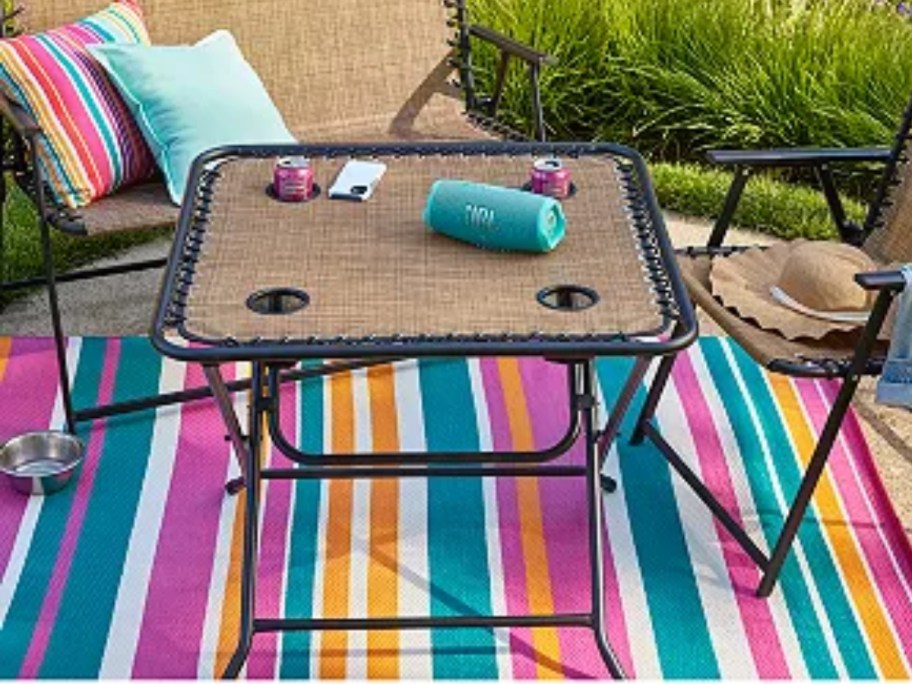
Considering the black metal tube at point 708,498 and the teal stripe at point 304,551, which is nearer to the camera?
the teal stripe at point 304,551

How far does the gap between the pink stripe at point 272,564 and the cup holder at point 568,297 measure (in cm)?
87

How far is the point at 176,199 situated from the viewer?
149 inches

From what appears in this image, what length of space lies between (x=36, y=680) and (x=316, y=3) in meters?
2.18

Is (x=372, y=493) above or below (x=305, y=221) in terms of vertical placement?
below

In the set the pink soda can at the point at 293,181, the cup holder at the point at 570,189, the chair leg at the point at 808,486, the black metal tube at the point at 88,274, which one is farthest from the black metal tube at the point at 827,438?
the black metal tube at the point at 88,274

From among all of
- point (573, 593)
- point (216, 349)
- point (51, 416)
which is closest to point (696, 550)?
point (573, 593)

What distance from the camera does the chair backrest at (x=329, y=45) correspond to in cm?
430

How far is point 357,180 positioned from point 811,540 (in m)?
1.25

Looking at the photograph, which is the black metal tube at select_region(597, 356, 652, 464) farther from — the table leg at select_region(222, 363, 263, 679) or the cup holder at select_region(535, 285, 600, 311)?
the table leg at select_region(222, 363, 263, 679)

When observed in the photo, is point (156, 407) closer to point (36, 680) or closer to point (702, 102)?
point (36, 680)

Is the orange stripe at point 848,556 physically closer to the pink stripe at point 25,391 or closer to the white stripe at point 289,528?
the white stripe at point 289,528

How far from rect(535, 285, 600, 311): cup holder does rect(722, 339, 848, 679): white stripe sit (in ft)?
2.77

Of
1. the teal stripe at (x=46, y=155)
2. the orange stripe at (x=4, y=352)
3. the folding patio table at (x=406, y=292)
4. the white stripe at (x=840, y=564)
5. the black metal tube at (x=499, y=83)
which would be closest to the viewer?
the folding patio table at (x=406, y=292)

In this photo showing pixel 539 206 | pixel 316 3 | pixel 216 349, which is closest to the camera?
pixel 216 349
